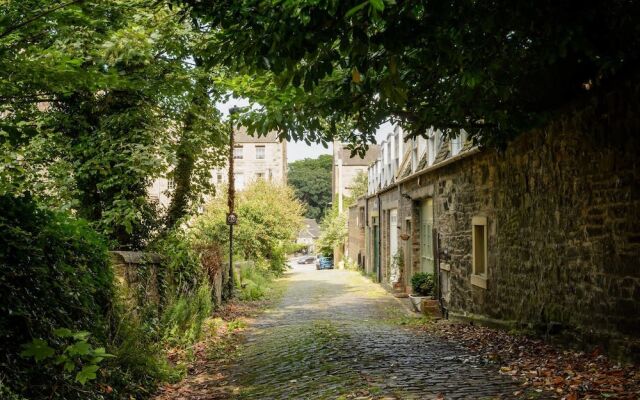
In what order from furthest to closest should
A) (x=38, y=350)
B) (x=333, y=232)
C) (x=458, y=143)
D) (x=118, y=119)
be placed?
(x=333, y=232)
(x=458, y=143)
(x=118, y=119)
(x=38, y=350)

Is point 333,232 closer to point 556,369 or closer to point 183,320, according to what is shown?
point 183,320

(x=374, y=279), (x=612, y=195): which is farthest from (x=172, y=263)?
(x=374, y=279)

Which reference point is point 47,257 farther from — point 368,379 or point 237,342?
point 237,342

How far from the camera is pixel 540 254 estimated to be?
369 inches

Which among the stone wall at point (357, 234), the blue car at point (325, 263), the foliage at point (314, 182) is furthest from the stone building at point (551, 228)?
the foliage at point (314, 182)

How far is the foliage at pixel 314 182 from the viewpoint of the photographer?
94688 mm

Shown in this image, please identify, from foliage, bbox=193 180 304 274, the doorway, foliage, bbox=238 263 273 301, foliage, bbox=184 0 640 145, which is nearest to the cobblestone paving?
foliage, bbox=184 0 640 145

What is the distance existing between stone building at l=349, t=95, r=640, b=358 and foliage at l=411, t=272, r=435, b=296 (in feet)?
1.85

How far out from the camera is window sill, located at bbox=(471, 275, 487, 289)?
12154mm

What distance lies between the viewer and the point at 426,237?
62.3 feet

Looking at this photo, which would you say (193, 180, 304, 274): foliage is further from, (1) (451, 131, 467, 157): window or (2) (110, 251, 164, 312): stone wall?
(2) (110, 251, 164, 312): stone wall

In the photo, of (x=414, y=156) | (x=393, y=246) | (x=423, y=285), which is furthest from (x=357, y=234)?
(x=423, y=285)

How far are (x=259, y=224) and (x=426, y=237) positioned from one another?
12.4 meters

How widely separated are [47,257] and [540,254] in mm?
7313
